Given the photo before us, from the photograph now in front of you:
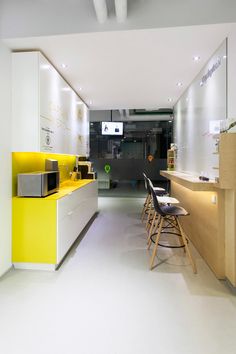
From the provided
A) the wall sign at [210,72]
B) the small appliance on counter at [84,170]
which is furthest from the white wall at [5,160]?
the small appliance on counter at [84,170]

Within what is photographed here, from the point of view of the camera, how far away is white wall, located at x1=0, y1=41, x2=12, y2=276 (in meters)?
2.74

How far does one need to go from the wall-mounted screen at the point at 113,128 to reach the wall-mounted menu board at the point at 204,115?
3086 millimetres

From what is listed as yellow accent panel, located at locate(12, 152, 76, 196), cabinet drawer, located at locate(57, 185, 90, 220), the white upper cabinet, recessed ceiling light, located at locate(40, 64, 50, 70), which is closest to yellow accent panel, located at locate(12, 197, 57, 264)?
cabinet drawer, located at locate(57, 185, 90, 220)

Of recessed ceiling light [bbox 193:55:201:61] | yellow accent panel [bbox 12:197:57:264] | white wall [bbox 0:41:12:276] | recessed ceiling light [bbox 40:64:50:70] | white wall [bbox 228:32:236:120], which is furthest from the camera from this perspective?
recessed ceiling light [bbox 193:55:201:61]

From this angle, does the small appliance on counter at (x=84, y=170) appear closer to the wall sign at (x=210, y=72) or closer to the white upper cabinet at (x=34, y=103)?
the white upper cabinet at (x=34, y=103)

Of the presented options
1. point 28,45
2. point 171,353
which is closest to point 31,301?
point 171,353

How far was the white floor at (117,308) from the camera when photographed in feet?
5.66

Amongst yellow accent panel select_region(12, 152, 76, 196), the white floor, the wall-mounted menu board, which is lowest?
the white floor

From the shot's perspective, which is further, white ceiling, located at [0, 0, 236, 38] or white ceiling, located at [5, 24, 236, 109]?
white ceiling, located at [5, 24, 236, 109]

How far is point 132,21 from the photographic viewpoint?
104 inches

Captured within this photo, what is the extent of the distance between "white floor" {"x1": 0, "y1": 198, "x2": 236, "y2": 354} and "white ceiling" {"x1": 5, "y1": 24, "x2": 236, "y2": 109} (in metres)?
2.79

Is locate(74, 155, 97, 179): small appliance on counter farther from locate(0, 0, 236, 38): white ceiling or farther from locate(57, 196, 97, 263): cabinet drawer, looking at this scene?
locate(0, 0, 236, 38): white ceiling

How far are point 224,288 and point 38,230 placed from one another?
2196 millimetres

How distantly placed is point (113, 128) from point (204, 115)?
15.5 feet
